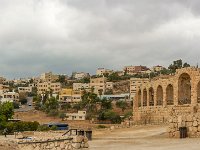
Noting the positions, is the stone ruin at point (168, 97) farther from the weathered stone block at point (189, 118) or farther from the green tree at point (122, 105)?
the green tree at point (122, 105)

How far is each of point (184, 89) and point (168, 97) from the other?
202 centimetres

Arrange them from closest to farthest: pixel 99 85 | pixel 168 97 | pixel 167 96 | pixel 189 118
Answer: pixel 189 118 → pixel 167 96 → pixel 168 97 → pixel 99 85

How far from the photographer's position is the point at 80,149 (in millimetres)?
16094

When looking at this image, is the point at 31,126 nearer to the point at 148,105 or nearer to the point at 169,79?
the point at 148,105

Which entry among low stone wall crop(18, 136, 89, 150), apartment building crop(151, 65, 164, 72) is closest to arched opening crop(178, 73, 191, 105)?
low stone wall crop(18, 136, 89, 150)

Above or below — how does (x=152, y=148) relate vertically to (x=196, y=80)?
below

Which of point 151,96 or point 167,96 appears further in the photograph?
point 151,96

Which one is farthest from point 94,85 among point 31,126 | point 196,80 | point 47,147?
point 47,147

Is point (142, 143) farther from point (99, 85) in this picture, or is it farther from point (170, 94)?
point (99, 85)

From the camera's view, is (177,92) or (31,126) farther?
(31,126)

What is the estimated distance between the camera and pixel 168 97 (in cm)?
4241

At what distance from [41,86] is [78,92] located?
3510cm

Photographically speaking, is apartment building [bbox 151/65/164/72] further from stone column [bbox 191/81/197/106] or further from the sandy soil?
the sandy soil

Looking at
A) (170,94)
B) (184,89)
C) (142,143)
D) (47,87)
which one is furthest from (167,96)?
(47,87)
